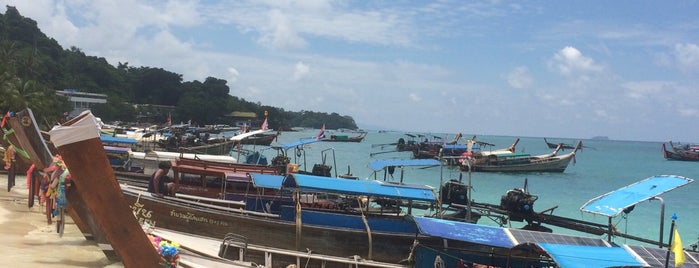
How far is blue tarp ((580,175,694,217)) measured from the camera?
9789 millimetres

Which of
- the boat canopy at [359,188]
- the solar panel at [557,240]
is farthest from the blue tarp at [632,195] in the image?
the boat canopy at [359,188]

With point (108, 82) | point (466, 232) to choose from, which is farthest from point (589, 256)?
point (108, 82)

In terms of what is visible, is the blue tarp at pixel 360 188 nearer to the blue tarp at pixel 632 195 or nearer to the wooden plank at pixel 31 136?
the blue tarp at pixel 632 195

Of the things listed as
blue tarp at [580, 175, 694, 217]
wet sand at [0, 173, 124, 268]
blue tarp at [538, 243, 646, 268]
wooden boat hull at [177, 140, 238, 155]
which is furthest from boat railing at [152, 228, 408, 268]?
wooden boat hull at [177, 140, 238, 155]

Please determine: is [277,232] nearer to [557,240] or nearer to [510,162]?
[557,240]

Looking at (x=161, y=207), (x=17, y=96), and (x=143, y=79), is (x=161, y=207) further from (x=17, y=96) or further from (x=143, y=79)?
(x=143, y=79)

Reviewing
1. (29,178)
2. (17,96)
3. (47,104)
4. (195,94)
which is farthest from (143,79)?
(29,178)

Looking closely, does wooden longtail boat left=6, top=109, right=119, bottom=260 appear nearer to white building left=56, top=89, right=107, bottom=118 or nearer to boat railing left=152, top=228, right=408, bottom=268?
boat railing left=152, top=228, right=408, bottom=268

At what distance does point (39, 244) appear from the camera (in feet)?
39.6

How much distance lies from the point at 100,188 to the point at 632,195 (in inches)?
356

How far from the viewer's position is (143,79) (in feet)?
348

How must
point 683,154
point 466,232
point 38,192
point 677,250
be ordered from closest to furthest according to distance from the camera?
1. point 677,250
2. point 466,232
3. point 38,192
4. point 683,154

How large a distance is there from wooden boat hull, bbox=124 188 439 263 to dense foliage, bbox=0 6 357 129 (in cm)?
3450

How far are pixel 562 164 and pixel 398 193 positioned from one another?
44128mm
